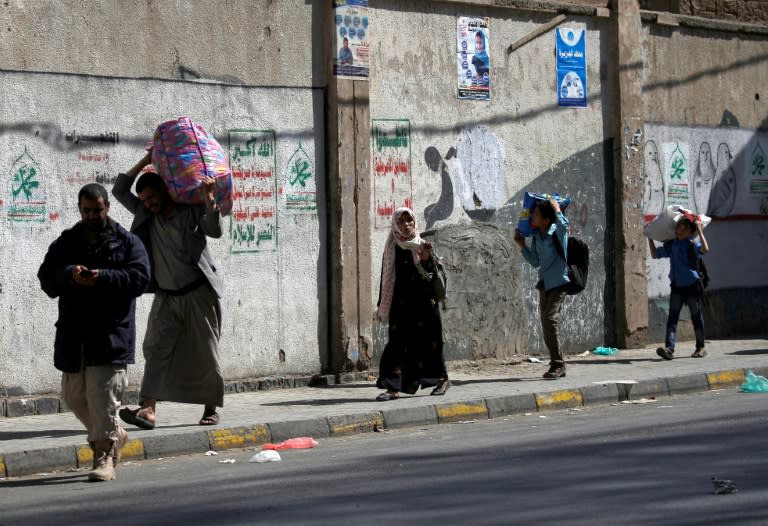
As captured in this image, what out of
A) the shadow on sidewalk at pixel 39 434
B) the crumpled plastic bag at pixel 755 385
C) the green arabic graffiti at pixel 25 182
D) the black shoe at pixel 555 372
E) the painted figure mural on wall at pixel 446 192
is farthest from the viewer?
the painted figure mural on wall at pixel 446 192

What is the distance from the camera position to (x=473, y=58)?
15.0 metres

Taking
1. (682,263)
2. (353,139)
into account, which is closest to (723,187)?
(682,263)

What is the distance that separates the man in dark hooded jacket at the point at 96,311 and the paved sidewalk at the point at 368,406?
3.15 feet

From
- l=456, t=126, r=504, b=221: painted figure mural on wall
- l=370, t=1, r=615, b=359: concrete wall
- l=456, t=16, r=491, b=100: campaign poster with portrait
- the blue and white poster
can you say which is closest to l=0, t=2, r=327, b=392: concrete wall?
l=370, t=1, r=615, b=359: concrete wall

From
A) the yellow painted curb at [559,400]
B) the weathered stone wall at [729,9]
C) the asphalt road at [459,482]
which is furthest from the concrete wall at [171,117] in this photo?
the weathered stone wall at [729,9]

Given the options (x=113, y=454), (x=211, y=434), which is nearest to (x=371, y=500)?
(x=113, y=454)

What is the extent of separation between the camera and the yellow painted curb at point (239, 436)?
10102 millimetres

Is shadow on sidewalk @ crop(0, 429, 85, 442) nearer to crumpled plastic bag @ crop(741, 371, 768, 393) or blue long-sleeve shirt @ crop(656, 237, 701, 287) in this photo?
crumpled plastic bag @ crop(741, 371, 768, 393)

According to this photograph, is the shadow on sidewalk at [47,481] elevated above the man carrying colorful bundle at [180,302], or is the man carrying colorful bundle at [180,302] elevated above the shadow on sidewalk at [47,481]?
the man carrying colorful bundle at [180,302]

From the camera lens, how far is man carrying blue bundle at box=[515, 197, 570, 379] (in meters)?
13.6

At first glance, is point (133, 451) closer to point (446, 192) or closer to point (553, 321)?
point (553, 321)

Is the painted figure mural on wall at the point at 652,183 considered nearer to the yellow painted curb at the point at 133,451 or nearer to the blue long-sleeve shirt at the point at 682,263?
the blue long-sleeve shirt at the point at 682,263

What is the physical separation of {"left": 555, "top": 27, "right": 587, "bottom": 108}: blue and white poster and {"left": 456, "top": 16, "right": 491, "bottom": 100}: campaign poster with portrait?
3.77 ft

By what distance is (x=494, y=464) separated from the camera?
8.59 meters
